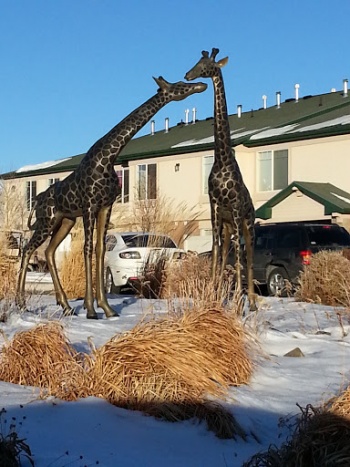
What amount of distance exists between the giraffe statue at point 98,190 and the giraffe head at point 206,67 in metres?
0.25

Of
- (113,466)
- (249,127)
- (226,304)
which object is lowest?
(113,466)

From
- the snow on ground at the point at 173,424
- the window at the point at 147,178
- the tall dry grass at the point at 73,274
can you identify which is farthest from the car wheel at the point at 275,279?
the window at the point at 147,178

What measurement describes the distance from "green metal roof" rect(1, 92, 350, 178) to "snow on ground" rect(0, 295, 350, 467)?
2344 centimetres

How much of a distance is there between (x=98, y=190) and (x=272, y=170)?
2455cm

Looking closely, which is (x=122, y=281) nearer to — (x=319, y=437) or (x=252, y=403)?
(x=252, y=403)

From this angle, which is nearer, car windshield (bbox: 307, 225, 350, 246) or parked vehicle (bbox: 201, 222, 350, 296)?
parked vehicle (bbox: 201, 222, 350, 296)

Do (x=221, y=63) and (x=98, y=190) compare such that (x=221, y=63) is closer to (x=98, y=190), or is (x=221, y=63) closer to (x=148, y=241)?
(x=98, y=190)

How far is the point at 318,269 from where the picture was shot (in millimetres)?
13508

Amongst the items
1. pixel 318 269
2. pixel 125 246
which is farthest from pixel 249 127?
pixel 318 269

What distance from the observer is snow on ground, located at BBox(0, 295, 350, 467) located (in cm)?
546

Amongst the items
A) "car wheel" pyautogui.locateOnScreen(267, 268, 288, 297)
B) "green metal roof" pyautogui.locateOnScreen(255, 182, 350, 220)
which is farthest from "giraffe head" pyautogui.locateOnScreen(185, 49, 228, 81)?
"green metal roof" pyautogui.locateOnScreen(255, 182, 350, 220)

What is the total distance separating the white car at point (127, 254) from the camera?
18328 millimetres

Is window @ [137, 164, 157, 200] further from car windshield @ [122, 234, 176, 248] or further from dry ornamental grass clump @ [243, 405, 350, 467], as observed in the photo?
dry ornamental grass clump @ [243, 405, 350, 467]

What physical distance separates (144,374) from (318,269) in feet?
23.9
